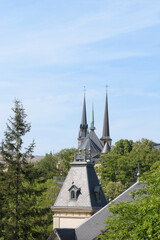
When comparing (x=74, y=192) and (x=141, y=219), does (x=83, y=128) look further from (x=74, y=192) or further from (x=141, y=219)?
(x=141, y=219)

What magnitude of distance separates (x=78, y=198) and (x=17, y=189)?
270 inches

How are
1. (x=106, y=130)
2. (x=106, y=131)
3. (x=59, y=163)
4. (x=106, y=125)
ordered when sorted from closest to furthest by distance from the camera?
(x=59, y=163)
(x=106, y=131)
(x=106, y=130)
(x=106, y=125)

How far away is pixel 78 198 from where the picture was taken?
130ft

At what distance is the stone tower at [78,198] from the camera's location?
128 ft

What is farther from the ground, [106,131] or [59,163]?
[106,131]

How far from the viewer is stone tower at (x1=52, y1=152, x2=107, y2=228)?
38.9 metres

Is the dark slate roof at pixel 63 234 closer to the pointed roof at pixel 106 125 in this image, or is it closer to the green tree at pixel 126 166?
the green tree at pixel 126 166

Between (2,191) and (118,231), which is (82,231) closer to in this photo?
(2,191)

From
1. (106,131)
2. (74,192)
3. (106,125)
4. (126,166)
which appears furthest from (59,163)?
(74,192)

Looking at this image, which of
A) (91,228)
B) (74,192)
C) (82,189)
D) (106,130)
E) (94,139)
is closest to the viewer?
(91,228)

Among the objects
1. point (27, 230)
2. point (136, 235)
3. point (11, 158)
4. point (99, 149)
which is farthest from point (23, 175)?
point (99, 149)

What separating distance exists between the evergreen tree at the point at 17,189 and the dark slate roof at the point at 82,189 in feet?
13.5

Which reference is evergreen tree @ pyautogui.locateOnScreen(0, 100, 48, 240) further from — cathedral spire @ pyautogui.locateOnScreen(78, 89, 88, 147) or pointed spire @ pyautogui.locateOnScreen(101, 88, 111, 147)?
cathedral spire @ pyautogui.locateOnScreen(78, 89, 88, 147)

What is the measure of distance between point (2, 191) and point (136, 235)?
15.0 m
